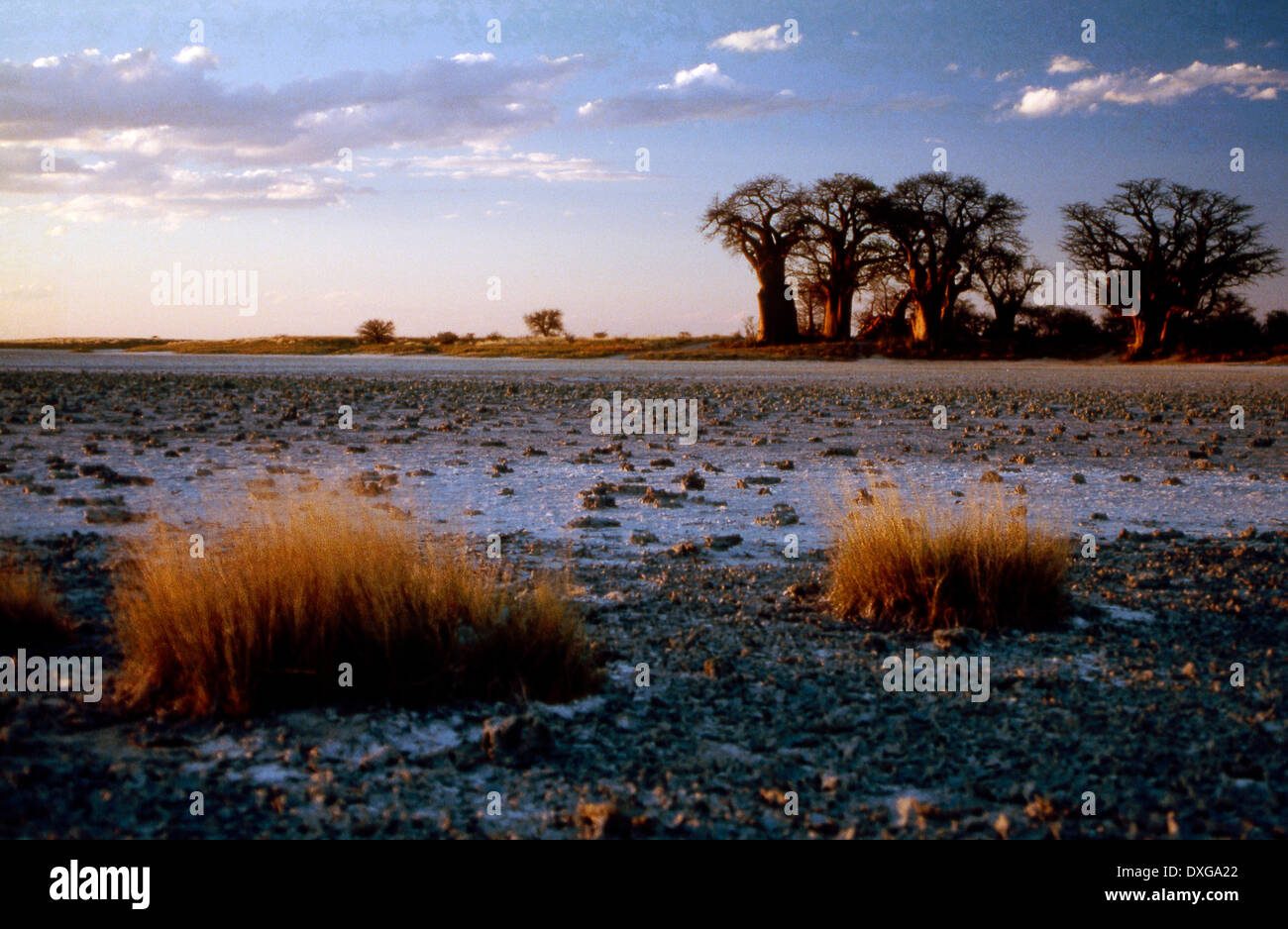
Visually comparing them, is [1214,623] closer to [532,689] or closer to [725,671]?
[725,671]

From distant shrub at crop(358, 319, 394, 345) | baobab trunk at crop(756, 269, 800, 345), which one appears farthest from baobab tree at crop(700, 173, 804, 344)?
distant shrub at crop(358, 319, 394, 345)

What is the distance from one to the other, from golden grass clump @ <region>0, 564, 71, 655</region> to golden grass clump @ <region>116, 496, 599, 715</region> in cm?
38

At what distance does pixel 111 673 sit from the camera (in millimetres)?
4391

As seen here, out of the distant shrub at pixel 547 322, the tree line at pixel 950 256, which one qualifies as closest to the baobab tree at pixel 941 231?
the tree line at pixel 950 256

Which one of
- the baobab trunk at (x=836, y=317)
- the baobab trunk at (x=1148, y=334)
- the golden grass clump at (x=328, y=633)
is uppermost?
the baobab trunk at (x=836, y=317)

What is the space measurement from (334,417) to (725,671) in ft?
40.1

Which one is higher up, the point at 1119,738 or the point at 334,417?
the point at 334,417

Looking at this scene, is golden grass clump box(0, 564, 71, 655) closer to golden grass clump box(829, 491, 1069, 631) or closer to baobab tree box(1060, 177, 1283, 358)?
golden grass clump box(829, 491, 1069, 631)

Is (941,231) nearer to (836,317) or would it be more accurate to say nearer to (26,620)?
(836,317)

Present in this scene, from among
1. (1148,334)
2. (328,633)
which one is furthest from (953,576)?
(1148,334)

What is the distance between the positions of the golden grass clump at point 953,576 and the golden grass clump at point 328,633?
178cm

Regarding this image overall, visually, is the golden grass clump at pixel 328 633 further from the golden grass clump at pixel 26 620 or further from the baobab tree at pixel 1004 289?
the baobab tree at pixel 1004 289

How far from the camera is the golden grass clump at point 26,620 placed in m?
4.67
